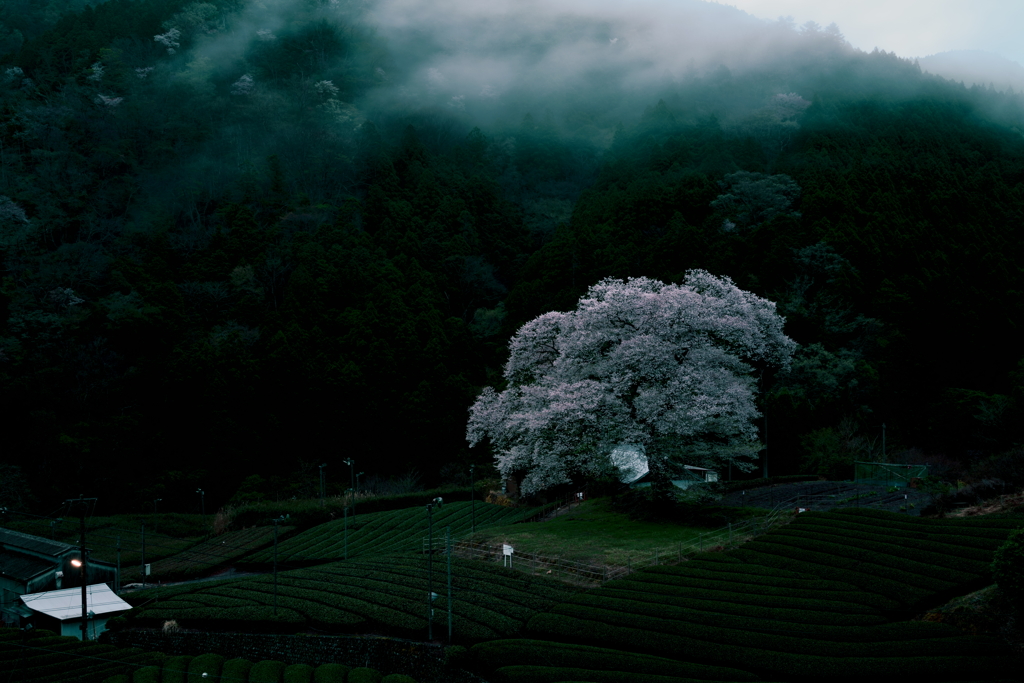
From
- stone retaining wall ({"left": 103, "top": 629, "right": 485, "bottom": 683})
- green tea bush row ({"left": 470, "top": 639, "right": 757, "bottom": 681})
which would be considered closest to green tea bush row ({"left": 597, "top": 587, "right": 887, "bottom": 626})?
green tea bush row ({"left": 470, "top": 639, "right": 757, "bottom": 681})

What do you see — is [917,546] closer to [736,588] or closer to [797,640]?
[736,588]

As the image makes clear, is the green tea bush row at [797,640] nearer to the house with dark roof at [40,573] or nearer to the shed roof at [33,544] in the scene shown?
the house with dark roof at [40,573]

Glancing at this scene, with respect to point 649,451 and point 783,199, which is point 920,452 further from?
point 783,199

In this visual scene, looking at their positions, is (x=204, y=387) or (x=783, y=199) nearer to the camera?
(x=204, y=387)

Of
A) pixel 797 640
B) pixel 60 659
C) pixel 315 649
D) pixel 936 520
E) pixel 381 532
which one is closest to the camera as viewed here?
pixel 797 640

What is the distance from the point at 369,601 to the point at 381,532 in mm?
Answer: 19692

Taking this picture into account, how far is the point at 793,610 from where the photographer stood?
26.6 m

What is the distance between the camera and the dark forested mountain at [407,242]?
69.6m

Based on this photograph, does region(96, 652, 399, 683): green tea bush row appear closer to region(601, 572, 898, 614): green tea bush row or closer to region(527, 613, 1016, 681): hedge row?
region(527, 613, 1016, 681): hedge row

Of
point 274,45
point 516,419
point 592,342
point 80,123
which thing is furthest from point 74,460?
point 274,45

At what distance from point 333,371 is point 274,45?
95254 mm

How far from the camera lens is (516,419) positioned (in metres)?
42.6

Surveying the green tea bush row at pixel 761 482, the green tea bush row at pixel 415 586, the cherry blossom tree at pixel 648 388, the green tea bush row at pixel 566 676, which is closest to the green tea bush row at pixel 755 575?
the green tea bush row at pixel 415 586

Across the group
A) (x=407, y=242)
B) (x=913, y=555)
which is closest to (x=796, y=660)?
(x=913, y=555)
